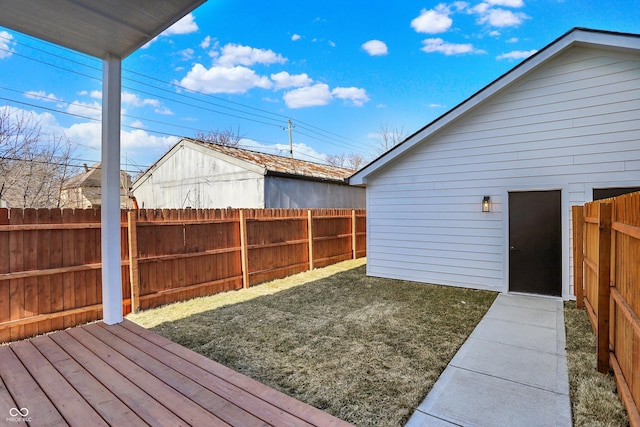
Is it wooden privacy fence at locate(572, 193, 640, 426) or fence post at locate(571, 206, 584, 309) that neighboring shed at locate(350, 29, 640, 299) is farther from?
wooden privacy fence at locate(572, 193, 640, 426)

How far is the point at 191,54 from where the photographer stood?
18.7 metres

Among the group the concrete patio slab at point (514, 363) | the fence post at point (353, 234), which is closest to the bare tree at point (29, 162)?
the fence post at point (353, 234)

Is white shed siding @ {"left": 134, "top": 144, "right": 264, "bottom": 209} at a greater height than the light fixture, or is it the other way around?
white shed siding @ {"left": 134, "top": 144, "right": 264, "bottom": 209}

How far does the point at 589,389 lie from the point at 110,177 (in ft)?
17.3

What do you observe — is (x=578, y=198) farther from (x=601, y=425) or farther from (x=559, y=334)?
(x=601, y=425)

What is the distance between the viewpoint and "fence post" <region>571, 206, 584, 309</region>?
4.88m

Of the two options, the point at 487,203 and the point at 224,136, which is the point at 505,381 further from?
the point at 224,136

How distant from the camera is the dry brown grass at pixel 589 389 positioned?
7.62 ft

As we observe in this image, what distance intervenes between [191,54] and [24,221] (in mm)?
18038

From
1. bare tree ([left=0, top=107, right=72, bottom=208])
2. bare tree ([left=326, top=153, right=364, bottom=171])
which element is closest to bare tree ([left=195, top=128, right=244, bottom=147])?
bare tree ([left=326, top=153, right=364, bottom=171])

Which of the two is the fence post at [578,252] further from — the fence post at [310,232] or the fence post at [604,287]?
the fence post at [310,232]

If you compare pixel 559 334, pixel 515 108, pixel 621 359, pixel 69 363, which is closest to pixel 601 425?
pixel 621 359

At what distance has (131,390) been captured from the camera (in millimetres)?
2355

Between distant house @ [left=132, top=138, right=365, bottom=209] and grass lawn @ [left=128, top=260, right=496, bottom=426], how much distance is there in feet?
16.0
